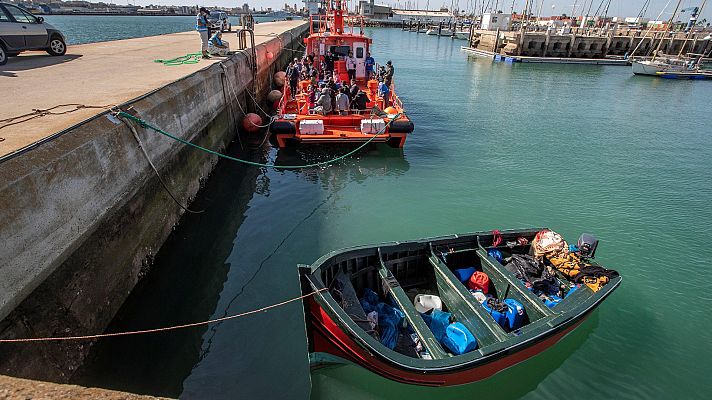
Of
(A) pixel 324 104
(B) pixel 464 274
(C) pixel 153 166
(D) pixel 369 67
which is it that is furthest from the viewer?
(D) pixel 369 67

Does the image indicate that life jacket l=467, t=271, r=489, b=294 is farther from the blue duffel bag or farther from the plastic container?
the plastic container

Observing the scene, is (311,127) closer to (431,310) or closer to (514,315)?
(431,310)

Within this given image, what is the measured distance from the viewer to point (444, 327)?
528 centimetres

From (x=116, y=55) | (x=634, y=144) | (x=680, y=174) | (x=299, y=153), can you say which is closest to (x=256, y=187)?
(x=299, y=153)

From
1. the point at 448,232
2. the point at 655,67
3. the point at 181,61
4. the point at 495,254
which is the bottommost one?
the point at 655,67

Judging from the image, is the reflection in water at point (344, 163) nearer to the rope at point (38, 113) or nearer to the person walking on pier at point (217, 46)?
the person walking on pier at point (217, 46)

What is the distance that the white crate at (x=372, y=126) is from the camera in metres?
12.1

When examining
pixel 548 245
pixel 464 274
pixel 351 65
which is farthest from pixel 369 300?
pixel 351 65

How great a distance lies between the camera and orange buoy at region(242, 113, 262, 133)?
14375 millimetres

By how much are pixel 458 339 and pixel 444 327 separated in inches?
14.9

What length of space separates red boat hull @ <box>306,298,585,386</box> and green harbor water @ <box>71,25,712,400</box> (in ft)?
1.39

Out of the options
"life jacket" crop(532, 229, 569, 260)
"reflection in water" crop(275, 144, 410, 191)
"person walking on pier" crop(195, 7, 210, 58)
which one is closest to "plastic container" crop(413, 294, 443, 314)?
"life jacket" crop(532, 229, 569, 260)

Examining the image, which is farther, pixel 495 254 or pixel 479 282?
pixel 495 254

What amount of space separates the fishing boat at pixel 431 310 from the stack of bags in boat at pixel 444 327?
2cm
